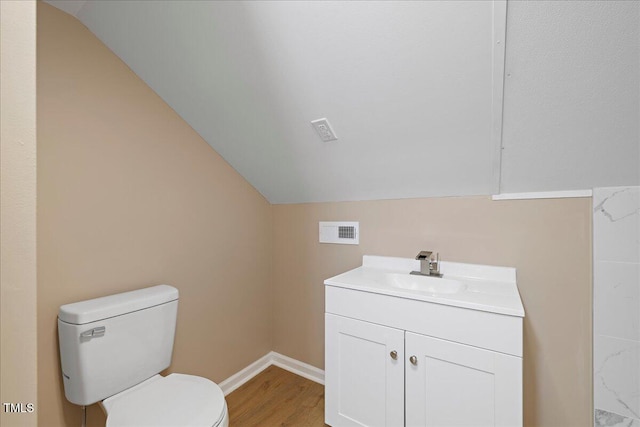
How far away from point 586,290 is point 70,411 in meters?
2.32

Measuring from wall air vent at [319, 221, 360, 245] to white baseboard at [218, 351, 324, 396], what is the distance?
3.06 ft

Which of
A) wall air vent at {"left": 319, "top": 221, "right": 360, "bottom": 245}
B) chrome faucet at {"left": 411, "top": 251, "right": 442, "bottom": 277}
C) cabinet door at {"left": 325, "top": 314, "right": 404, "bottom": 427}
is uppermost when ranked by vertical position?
wall air vent at {"left": 319, "top": 221, "right": 360, "bottom": 245}

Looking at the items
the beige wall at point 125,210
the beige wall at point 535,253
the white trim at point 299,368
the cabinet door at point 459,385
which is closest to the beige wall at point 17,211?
the beige wall at point 125,210

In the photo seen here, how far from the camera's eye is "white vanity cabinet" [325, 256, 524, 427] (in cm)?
107

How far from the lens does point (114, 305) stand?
3.87ft

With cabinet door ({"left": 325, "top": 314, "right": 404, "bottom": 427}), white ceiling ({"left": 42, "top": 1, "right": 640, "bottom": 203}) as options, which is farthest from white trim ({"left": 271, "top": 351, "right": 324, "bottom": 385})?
white ceiling ({"left": 42, "top": 1, "right": 640, "bottom": 203})

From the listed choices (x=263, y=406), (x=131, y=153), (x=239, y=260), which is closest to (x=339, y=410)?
(x=263, y=406)

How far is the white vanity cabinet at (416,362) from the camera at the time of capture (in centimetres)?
107

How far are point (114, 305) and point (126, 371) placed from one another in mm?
294

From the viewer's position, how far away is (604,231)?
1.24 metres

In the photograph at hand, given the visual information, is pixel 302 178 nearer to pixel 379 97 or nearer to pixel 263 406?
pixel 379 97

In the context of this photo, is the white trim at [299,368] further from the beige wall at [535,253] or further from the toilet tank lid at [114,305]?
the toilet tank lid at [114,305]

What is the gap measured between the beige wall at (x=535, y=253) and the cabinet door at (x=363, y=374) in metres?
0.56

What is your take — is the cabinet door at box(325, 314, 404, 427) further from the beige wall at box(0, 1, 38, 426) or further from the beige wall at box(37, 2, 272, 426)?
the beige wall at box(0, 1, 38, 426)
